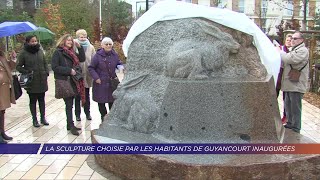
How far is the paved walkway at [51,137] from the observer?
475 centimetres

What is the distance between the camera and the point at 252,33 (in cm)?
507

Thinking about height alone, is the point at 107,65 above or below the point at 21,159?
above

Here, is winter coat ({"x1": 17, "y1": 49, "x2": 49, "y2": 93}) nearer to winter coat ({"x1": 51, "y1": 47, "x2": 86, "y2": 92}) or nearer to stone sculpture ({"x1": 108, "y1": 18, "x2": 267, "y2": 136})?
winter coat ({"x1": 51, "y1": 47, "x2": 86, "y2": 92})

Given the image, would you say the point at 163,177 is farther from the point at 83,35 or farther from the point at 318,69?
the point at 318,69

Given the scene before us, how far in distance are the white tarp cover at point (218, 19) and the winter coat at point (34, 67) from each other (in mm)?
1957

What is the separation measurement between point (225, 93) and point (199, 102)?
322 millimetres

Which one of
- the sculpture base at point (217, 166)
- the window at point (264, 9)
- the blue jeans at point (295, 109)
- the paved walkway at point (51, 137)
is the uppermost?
the window at point (264, 9)

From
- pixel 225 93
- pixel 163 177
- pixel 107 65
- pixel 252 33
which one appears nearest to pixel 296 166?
pixel 225 93

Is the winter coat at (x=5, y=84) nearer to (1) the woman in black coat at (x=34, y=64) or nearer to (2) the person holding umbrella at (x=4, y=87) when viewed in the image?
(2) the person holding umbrella at (x=4, y=87)

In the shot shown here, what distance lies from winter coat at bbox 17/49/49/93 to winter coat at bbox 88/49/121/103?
3.22 ft

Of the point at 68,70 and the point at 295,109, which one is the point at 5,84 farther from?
the point at 295,109

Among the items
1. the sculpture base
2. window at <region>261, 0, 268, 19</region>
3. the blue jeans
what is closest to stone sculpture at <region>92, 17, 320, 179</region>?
the sculpture base

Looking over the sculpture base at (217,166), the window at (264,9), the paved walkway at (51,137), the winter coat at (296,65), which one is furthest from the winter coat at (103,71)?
the window at (264,9)

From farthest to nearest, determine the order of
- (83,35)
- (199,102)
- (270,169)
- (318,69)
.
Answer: (318,69) < (83,35) < (199,102) < (270,169)
